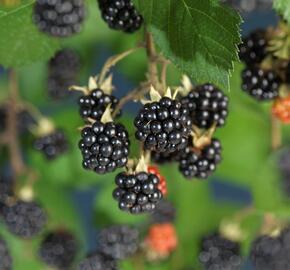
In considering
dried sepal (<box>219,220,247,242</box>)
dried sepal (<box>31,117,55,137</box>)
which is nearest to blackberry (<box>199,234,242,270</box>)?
dried sepal (<box>219,220,247,242</box>)

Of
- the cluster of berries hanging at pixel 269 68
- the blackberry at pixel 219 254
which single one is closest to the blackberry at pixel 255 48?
the cluster of berries hanging at pixel 269 68

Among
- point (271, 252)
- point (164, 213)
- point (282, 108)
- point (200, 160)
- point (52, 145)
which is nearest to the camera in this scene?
point (200, 160)

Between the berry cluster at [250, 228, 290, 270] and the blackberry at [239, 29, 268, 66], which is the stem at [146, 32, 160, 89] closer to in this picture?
the blackberry at [239, 29, 268, 66]

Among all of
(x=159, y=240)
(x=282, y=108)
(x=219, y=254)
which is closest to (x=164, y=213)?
(x=159, y=240)

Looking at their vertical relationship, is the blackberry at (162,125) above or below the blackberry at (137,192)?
above

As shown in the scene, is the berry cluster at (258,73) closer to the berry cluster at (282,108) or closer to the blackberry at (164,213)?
the berry cluster at (282,108)

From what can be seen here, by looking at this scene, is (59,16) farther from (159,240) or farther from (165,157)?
(159,240)

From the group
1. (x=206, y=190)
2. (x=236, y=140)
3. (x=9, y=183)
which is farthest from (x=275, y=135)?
(x=9, y=183)
